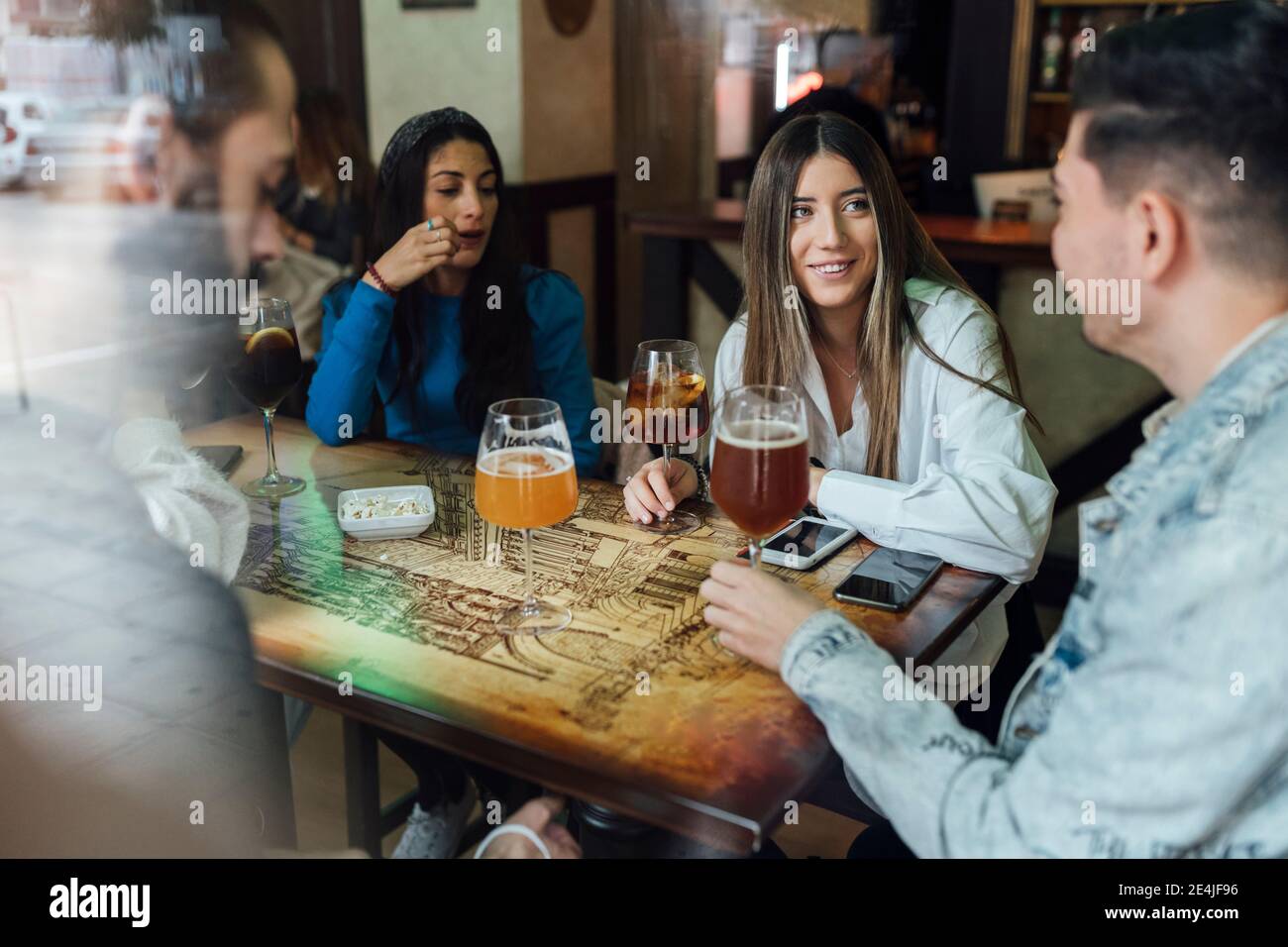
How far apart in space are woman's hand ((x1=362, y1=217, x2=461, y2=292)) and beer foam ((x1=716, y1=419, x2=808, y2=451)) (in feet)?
3.17

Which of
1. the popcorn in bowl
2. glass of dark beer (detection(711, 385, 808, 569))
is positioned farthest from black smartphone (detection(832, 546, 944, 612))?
the popcorn in bowl

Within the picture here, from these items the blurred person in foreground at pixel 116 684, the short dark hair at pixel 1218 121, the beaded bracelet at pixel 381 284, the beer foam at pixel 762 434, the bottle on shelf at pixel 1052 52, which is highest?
the bottle on shelf at pixel 1052 52

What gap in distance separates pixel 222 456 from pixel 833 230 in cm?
102

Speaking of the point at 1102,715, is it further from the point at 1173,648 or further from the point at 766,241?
the point at 766,241

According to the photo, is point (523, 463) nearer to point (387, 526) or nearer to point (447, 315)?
point (387, 526)

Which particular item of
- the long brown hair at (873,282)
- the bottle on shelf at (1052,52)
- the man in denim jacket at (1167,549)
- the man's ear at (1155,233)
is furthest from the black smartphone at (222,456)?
the bottle on shelf at (1052,52)

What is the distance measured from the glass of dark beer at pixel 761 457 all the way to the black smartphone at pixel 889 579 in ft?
0.44

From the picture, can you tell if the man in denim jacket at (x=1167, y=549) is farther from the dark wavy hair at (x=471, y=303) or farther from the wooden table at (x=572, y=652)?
the dark wavy hair at (x=471, y=303)

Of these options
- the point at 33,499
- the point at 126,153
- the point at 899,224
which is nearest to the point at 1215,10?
the point at 899,224

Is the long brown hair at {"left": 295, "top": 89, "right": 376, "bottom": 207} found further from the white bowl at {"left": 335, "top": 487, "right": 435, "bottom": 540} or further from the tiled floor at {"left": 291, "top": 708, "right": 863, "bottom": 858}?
the white bowl at {"left": 335, "top": 487, "right": 435, "bottom": 540}

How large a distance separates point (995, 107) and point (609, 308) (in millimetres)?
1940

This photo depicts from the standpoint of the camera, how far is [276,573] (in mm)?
1300

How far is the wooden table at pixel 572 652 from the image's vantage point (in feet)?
3.00

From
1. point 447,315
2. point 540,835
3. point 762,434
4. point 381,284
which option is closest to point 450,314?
point 447,315
